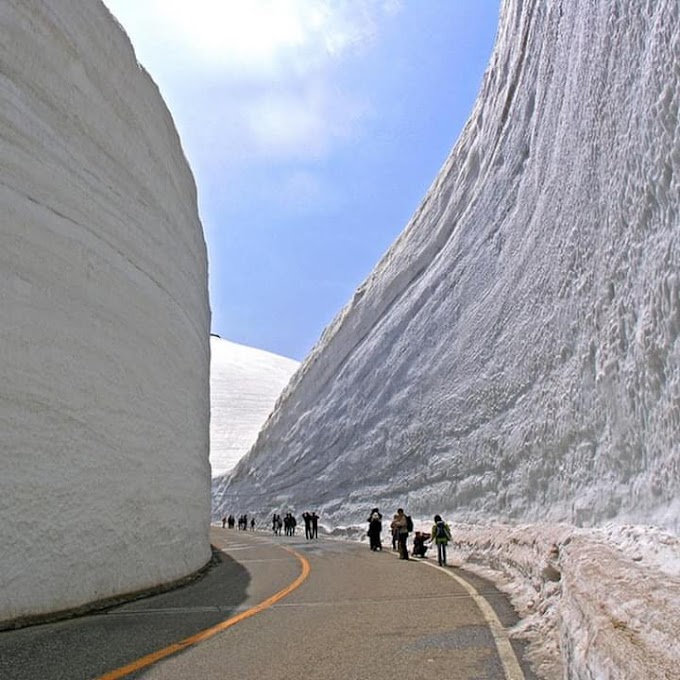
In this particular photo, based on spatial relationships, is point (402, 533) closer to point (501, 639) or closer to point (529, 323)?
point (529, 323)

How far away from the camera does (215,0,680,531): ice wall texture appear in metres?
10.6

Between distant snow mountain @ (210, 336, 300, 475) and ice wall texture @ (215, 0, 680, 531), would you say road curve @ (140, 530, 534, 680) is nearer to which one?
ice wall texture @ (215, 0, 680, 531)

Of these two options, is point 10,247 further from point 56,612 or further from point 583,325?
point 583,325

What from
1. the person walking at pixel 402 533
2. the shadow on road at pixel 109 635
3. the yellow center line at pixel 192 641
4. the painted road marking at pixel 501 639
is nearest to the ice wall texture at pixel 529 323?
the painted road marking at pixel 501 639

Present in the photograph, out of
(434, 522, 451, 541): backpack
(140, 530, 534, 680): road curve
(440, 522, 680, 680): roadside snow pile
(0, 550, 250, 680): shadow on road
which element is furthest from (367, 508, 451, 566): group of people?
(0, 550, 250, 680): shadow on road

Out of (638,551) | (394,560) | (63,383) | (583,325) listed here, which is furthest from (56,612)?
(583,325)

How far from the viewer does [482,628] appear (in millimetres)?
6941

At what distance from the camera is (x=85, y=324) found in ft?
30.6

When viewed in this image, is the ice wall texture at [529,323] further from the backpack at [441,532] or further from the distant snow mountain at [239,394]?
the distant snow mountain at [239,394]

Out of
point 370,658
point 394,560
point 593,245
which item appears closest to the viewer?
point 370,658

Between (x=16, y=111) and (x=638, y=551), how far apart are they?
7.88 m

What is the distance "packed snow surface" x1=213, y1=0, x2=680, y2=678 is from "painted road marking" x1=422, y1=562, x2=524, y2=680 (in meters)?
0.46

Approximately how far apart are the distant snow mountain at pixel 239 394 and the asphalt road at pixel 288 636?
146 feet

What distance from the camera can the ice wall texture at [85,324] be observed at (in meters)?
7.70
